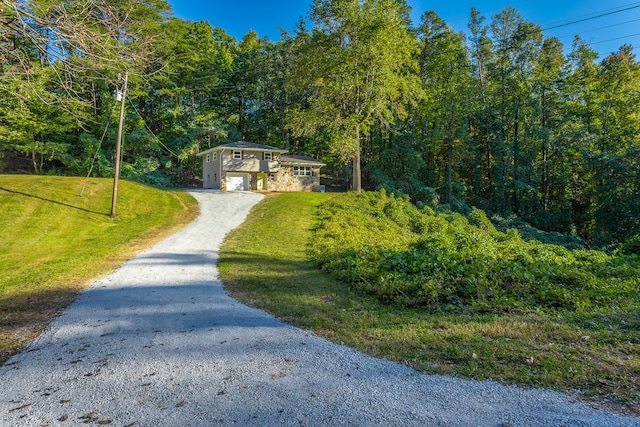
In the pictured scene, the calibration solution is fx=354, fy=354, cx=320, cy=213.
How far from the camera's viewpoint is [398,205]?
1928 centimetres

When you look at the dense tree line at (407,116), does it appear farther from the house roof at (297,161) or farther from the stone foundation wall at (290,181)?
the stone foundation wall at (290,181)

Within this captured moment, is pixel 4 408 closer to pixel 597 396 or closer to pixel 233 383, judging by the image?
pixel 233 383

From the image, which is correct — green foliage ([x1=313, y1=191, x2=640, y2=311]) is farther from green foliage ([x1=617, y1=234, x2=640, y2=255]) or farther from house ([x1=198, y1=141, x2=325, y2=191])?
house ([x1=198, y1=141, x2=325, y2=191])

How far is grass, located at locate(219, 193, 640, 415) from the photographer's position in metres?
2.98

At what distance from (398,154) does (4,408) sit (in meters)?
30.7

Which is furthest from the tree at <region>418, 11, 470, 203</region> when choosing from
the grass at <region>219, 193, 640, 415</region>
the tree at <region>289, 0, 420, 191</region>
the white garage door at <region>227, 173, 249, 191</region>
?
the grass at <region>219, 193, 640, 415</region>

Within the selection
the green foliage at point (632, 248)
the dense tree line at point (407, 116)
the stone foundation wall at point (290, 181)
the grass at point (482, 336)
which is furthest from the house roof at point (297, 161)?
the grass at point (482, 336)

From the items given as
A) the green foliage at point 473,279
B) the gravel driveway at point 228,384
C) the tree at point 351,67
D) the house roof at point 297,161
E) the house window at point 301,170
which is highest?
the tree at point 351,67

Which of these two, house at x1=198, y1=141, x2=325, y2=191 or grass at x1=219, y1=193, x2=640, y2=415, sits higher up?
house at x1=198, y1=141, x2=325, y2=191

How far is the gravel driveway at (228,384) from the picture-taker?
99.9 inches

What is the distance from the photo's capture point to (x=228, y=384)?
9.98 ft

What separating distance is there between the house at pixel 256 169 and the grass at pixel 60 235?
5.28m

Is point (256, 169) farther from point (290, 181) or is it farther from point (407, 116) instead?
point (407, 116)

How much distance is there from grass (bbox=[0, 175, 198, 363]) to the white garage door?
5087mm
